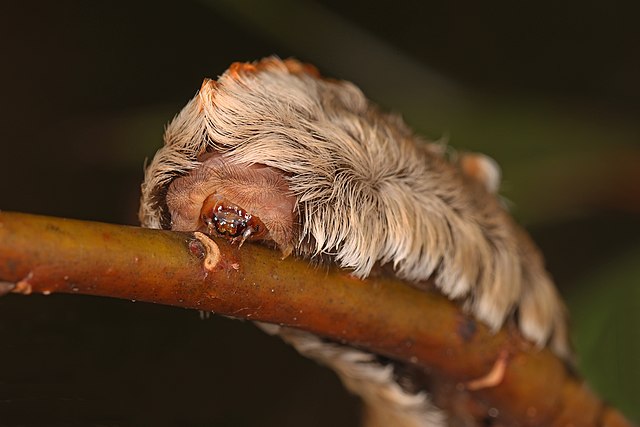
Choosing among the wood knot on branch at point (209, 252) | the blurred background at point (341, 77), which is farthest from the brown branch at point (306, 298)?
the blurred background at point (341, 77)

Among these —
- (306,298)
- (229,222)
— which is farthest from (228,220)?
(306,298)

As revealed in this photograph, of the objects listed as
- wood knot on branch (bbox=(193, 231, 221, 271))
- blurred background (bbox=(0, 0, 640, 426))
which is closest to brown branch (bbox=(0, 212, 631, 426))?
wood knot on branch (bbox=(193, 231, 221, 271))

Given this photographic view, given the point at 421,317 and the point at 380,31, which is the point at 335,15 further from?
the point at 421,317

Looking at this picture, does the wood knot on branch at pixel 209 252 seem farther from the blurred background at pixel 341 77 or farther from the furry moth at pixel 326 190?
the blurred background at pixel 341 77

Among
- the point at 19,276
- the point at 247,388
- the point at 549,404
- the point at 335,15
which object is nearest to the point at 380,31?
the point at 335,15

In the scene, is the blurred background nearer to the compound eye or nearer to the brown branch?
the brown branch

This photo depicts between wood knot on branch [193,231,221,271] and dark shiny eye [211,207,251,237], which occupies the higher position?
dark shiny eye [211,207,251,237]
